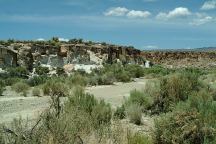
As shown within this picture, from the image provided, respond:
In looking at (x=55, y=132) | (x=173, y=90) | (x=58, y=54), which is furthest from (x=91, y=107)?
(x=58, y=54)

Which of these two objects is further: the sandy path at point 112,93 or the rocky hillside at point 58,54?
the rocky hillside at point 58,54

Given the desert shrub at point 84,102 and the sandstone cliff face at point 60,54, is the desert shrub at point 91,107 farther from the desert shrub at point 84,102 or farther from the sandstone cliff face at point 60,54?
the sandstone cliff face at point 60,54

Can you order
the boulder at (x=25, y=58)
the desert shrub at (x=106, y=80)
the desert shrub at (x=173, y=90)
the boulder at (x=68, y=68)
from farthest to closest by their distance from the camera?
the boulder at (x=68, y=68), the boulder at (x=25, y=58), the desert shrub at (x=106, y=80), the desert shrub at (x=173, y=90)

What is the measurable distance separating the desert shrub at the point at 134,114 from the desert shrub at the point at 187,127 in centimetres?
402

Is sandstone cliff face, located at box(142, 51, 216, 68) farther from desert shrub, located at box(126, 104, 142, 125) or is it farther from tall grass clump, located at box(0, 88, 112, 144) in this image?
tall grass clump, located at box(0, 88, 112, 144)

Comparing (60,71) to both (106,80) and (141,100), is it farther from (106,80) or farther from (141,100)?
(141,100)

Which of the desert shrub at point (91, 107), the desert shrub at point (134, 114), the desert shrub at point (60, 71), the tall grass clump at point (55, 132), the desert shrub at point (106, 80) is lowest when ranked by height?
the desert shrub at point (60, 71)

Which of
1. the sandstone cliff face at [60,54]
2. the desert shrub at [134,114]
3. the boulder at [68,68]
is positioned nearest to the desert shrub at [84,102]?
the desert shrub at [134,114]

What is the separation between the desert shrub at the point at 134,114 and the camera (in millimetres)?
16641

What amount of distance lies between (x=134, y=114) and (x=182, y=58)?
3595 inches

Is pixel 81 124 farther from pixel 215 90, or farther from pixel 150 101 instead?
pixel 215 90

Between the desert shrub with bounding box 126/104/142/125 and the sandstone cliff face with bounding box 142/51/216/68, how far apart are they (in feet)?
282

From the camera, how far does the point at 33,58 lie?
200 ft

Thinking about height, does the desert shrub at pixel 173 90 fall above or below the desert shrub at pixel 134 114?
above
